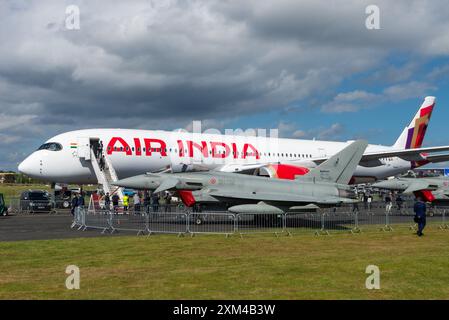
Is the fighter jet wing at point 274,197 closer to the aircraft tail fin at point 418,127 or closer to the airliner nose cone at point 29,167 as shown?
the airliner nose cone at point 29,167

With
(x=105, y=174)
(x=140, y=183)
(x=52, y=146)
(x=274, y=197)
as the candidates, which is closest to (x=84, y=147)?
(x=52, y=146)

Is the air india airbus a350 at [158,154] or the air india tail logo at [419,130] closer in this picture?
the air india airbus a350 at [158,154]

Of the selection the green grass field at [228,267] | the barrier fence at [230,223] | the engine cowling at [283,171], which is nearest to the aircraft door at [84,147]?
the barrier fence at [230,223]

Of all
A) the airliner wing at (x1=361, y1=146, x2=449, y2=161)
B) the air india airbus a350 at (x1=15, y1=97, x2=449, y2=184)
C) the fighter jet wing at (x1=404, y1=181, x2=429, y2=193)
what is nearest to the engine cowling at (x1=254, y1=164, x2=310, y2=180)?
the air india airbus a350 at (x1=15, y1=97, x2=449, y2=184)

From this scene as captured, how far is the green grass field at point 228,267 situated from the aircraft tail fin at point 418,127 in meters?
32.2

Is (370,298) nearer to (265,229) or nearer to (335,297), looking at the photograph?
(335,297)

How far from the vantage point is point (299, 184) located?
23500 millimetres

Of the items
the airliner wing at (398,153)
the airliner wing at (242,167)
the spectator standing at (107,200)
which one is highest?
the airliner wing at (398,153)

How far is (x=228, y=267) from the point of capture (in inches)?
487

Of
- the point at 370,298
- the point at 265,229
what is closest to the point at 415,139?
the point at 265,229

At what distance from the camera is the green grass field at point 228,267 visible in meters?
9.60

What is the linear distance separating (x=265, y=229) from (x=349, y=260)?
805 cm

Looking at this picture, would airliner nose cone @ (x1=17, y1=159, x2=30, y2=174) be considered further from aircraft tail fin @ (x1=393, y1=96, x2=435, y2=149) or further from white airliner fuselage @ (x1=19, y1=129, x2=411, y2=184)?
aircraft tail fin @ (x1=393, y1=96, x2=435, y2=149)

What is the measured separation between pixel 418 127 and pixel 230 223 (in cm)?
3326
